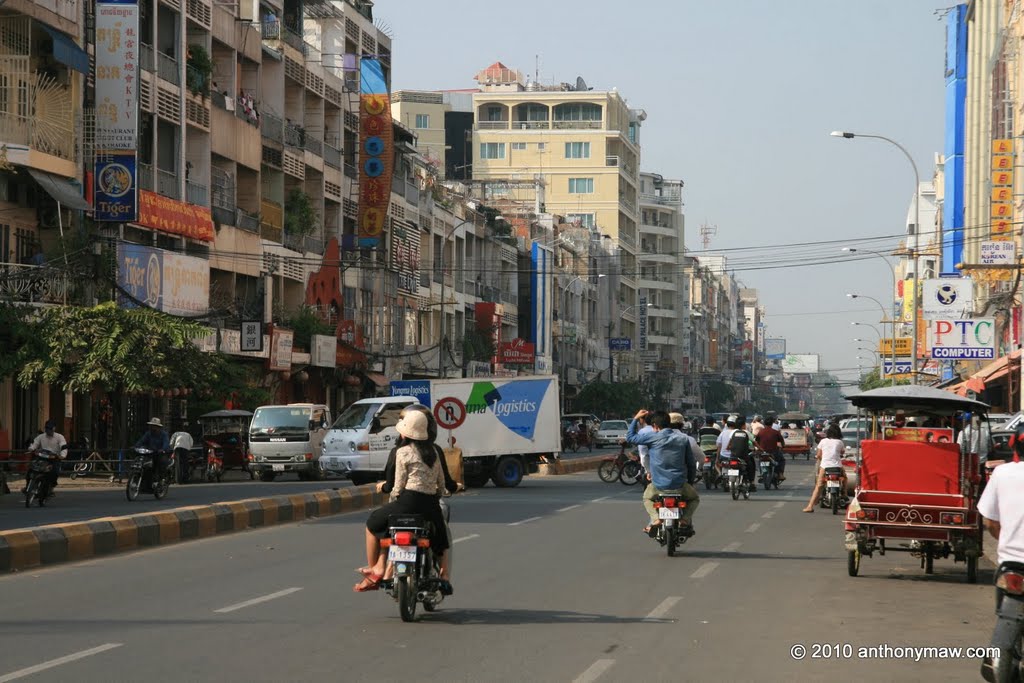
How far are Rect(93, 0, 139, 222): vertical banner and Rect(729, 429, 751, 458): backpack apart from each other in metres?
18.5

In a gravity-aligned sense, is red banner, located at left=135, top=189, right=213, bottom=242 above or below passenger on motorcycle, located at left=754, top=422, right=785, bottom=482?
above

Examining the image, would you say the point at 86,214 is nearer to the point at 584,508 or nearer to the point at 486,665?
the point at 584,508

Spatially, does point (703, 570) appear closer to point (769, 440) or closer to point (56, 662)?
point (56, 662)

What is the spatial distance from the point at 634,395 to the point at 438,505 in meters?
104

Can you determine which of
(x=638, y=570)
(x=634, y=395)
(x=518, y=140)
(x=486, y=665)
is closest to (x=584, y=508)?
(x=638, y=570)

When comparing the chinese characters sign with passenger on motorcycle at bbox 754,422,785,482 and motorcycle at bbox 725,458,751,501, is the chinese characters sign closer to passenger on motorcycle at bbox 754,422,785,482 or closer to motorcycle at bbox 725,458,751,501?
passenger on motorcycle at bbox 754,422,785,482

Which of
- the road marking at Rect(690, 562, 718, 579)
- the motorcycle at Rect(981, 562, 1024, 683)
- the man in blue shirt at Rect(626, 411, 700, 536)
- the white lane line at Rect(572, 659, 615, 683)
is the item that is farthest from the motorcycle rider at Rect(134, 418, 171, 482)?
the motorcycle at Rect(981, 562, 1024, 683)

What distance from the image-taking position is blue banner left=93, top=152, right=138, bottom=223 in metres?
41.2

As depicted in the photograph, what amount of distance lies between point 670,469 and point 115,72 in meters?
28.3

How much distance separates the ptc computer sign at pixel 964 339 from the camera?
50.1m

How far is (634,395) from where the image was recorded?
378 feet

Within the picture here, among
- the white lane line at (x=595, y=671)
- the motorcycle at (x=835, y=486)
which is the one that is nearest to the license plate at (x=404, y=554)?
the white lane line at (x=595, y=671)

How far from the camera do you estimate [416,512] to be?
39.1 ft

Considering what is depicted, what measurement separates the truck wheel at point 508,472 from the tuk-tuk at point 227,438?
8065mm
